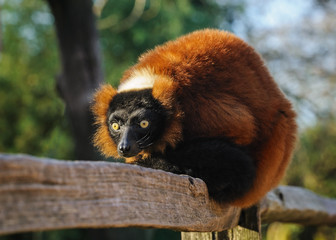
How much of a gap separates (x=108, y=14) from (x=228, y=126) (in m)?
6.44

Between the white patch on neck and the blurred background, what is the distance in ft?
14.3

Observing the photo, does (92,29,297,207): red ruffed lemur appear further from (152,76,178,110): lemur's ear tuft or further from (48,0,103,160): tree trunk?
(48,0,103,160): tree trunk

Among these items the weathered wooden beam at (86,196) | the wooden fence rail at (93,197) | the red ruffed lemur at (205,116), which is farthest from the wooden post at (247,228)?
the weathered wooden beam at (86,196)

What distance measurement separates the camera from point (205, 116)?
2293 millimetres

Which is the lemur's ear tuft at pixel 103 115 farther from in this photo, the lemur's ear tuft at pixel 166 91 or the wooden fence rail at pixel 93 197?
the wooden fence rail at pixel 93 197

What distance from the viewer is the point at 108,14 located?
27.0 ft

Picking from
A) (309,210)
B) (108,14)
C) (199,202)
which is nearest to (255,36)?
(108,14)

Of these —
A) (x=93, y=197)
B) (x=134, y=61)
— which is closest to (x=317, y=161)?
(x=134, y=61)

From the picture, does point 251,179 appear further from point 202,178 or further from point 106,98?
point 106,98

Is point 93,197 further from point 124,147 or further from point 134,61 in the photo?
point 134,61

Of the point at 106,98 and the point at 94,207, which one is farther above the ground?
the point at 94,207

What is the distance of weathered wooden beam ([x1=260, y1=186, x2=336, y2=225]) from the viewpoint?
3305 millimetres

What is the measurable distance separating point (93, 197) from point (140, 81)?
129 centimetres

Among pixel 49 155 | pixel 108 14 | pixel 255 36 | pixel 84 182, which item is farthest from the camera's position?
pixel 255 36
